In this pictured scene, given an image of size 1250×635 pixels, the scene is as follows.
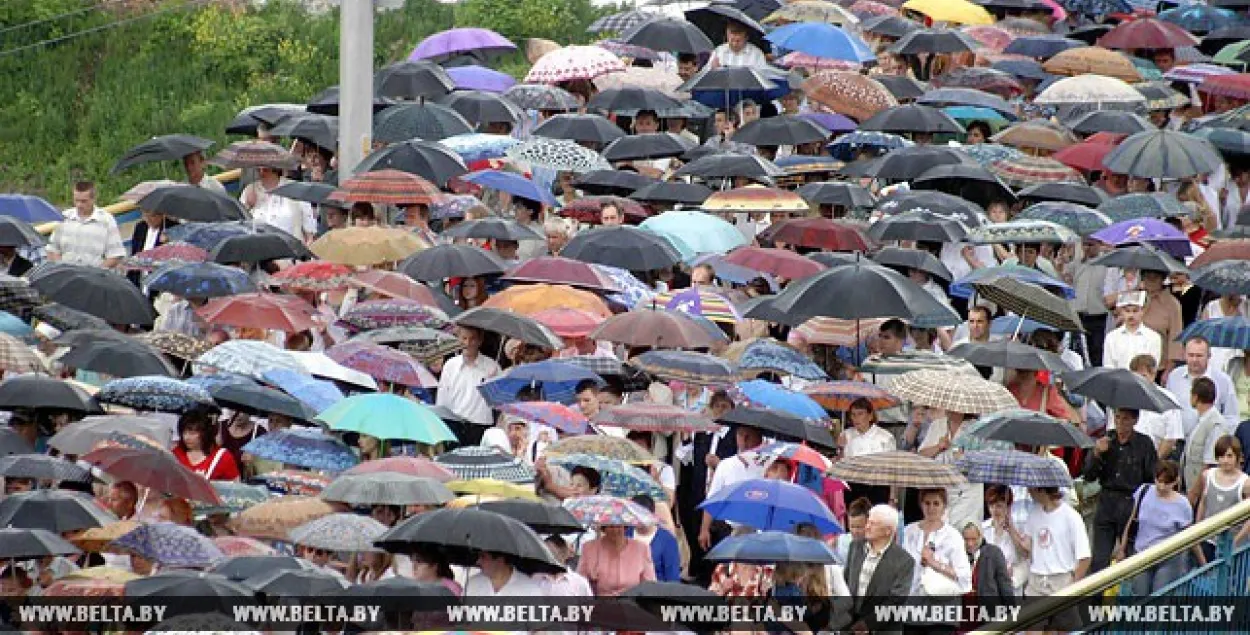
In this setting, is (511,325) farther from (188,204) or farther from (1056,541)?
(188,204)

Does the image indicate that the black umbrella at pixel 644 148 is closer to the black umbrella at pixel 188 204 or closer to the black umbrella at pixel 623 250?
the black umbrella at pixel 623 250

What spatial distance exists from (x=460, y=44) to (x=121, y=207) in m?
4.30

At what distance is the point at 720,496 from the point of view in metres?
14.5

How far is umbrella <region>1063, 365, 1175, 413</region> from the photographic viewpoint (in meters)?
16.4

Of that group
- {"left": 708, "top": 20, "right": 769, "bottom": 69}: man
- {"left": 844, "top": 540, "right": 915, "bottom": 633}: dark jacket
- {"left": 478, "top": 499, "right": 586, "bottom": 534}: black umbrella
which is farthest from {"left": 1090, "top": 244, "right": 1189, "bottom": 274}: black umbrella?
{"left": 478, "top": 499, "right": 586, "bottom": 534}: black umbrella

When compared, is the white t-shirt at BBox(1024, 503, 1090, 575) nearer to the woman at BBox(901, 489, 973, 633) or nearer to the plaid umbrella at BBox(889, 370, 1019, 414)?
the woman at BBox(901, 489, 973, 633)

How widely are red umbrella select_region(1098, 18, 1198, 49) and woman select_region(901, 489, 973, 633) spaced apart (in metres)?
15.7

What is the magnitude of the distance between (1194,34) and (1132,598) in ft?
68.6

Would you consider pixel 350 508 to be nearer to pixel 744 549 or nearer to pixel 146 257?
pixel 744 549

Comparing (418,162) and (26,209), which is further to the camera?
(418,162)

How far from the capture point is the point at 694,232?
67.8 feet

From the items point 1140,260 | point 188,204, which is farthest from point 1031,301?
point 188,204

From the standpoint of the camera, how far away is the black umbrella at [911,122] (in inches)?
944

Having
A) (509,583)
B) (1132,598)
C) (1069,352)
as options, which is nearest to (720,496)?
(509,583)
